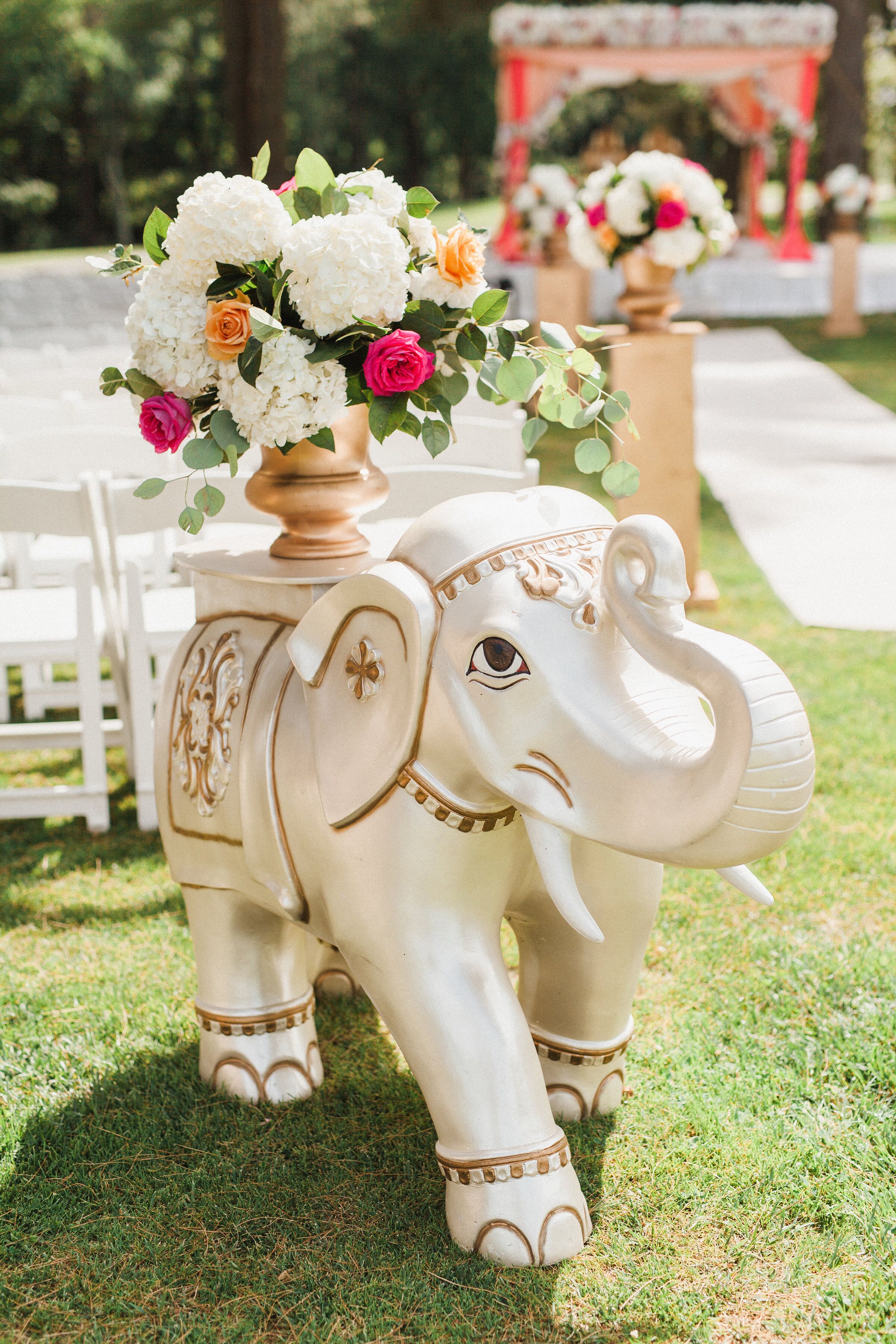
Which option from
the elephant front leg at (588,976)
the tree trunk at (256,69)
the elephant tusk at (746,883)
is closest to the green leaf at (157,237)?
the elephant front leg at (588,976)

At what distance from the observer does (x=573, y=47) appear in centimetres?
1609

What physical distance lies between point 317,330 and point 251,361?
0.36 ft

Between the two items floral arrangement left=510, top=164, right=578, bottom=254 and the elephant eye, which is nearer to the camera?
the elephant eye

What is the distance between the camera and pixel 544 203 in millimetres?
10141

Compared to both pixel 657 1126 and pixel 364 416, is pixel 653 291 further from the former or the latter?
pixel 657 1126

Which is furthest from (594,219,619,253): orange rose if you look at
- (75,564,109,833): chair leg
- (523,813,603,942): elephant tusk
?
(523,813,603,942): elephant tusk

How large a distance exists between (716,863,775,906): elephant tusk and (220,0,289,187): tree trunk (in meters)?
13.8

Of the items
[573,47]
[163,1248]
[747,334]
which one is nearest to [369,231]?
[163,1248]

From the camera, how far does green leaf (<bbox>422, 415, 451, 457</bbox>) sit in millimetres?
2121

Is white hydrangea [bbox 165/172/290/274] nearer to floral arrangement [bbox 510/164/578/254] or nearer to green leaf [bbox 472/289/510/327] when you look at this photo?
green leaf [bbox 472/289/510/327]

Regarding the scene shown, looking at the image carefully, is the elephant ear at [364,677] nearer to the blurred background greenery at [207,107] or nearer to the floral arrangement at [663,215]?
the floral arrangement at [663,215]

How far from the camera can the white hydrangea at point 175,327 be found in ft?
6.63

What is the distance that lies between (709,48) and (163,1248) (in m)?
17.7

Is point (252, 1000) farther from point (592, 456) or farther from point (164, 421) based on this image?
point (592, 456)
